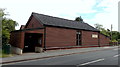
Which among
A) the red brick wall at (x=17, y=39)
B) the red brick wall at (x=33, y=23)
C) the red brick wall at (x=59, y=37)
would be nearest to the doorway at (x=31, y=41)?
the red brick wall at (x=59, y=37)

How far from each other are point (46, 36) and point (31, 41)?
3166mm

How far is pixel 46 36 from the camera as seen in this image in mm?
19344

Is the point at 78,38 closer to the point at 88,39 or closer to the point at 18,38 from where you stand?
the point at 88,39

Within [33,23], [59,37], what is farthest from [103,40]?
[33,23]

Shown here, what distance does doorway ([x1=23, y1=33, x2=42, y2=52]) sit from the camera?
19.6 meters

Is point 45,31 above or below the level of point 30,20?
below

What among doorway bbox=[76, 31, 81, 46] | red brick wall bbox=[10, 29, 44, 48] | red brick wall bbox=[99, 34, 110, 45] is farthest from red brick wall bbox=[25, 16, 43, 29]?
red brick wall bbox=[99, 34, 110, 45]

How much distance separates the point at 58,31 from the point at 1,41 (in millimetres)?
9242

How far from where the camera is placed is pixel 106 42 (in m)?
32.5

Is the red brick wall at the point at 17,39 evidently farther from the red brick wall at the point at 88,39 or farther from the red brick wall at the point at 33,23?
the red brick wall at the point at 88,39

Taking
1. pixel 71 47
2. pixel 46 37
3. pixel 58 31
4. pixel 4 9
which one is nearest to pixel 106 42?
pixel 71 47

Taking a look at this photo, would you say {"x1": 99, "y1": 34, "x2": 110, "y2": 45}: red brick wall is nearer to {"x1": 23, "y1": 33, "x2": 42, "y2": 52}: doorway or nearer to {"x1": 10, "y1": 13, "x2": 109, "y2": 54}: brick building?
{"x1": 10, "y1": 13, "x2": 109, "y2": 54}: brick building

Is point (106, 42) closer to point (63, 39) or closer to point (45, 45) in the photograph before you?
point (63, 39)

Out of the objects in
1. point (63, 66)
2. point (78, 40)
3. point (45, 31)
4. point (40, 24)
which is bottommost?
point (63, 66)
